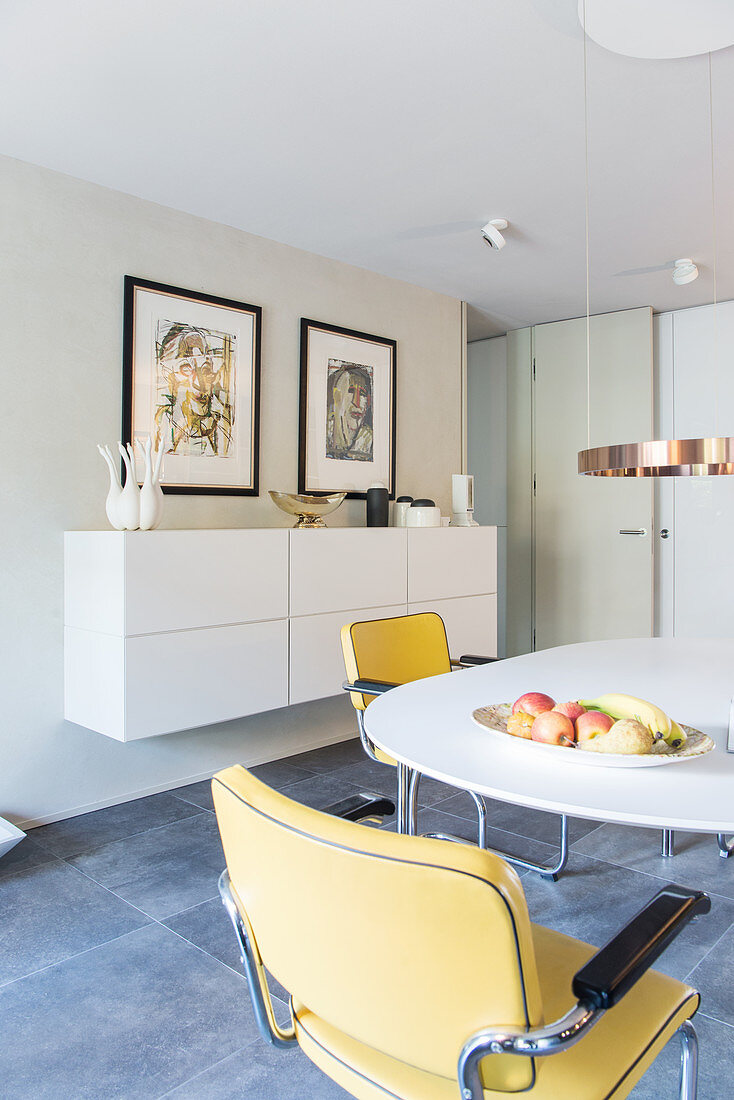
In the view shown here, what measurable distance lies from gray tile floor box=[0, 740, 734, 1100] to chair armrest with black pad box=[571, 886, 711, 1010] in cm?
82

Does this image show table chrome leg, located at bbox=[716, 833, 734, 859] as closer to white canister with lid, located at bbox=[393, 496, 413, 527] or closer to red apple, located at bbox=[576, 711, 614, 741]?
red apple, located at bbox=[576, 711, 614, 741]

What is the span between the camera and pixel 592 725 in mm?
1445

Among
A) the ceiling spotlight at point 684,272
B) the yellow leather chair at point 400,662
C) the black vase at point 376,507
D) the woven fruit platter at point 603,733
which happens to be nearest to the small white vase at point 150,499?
the yellow leather chair at point 400,662

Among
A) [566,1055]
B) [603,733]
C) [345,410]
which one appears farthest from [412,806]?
[345,410]

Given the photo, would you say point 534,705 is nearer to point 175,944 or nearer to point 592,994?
point 592,994

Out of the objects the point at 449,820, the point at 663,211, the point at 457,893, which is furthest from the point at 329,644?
the point at 457,893

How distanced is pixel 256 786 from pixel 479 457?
5.39 m

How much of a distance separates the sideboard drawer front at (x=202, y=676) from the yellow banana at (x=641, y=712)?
1884 mm

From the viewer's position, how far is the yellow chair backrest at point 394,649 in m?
2.55

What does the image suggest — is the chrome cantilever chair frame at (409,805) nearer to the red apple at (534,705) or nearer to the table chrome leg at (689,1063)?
the red apple at (534,705)

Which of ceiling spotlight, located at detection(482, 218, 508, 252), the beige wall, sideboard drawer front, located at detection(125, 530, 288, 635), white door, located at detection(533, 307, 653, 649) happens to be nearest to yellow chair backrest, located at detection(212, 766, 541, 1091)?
sideboard drawer front, located at detection(125, 530, 288, 635)

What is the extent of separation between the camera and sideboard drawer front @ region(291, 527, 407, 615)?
3.52 meters

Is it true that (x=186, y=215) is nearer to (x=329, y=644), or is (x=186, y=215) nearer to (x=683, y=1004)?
(x=329, y=644)

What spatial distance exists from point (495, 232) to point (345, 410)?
1181 mm
